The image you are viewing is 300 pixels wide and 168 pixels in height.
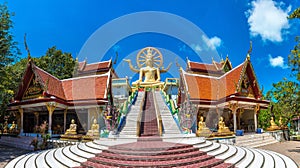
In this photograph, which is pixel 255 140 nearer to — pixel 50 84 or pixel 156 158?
pixel 156 158

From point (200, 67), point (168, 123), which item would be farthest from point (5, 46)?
point (200, 67)

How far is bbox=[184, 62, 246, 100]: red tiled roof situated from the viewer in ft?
50.6

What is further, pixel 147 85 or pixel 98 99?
pixel 147 85

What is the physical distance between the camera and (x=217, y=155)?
22.9 ft

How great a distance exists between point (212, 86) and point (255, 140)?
556cm

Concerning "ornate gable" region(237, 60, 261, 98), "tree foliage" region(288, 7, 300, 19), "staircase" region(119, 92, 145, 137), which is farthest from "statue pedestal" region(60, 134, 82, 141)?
"tree foliage" region(288, 7, 300, 19)

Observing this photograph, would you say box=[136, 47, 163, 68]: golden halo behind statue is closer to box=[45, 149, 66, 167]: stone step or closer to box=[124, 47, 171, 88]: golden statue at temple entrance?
box=[124, 47, 171, 88]: golden statue at temple entrance

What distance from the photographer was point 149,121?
11695 millimetres

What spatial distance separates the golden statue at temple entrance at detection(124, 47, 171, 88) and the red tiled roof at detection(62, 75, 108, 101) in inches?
224

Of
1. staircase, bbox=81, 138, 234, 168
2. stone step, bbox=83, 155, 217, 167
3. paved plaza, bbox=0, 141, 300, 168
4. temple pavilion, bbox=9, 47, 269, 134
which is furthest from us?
temple pavilion, bbox=9, 47, 269, 134

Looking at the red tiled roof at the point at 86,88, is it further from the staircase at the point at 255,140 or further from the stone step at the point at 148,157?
the staircase at the point at 255,140

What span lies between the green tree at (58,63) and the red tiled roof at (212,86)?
51.3 ft

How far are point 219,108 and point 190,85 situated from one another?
8.83ft

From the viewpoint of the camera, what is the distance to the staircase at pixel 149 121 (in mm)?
10474
